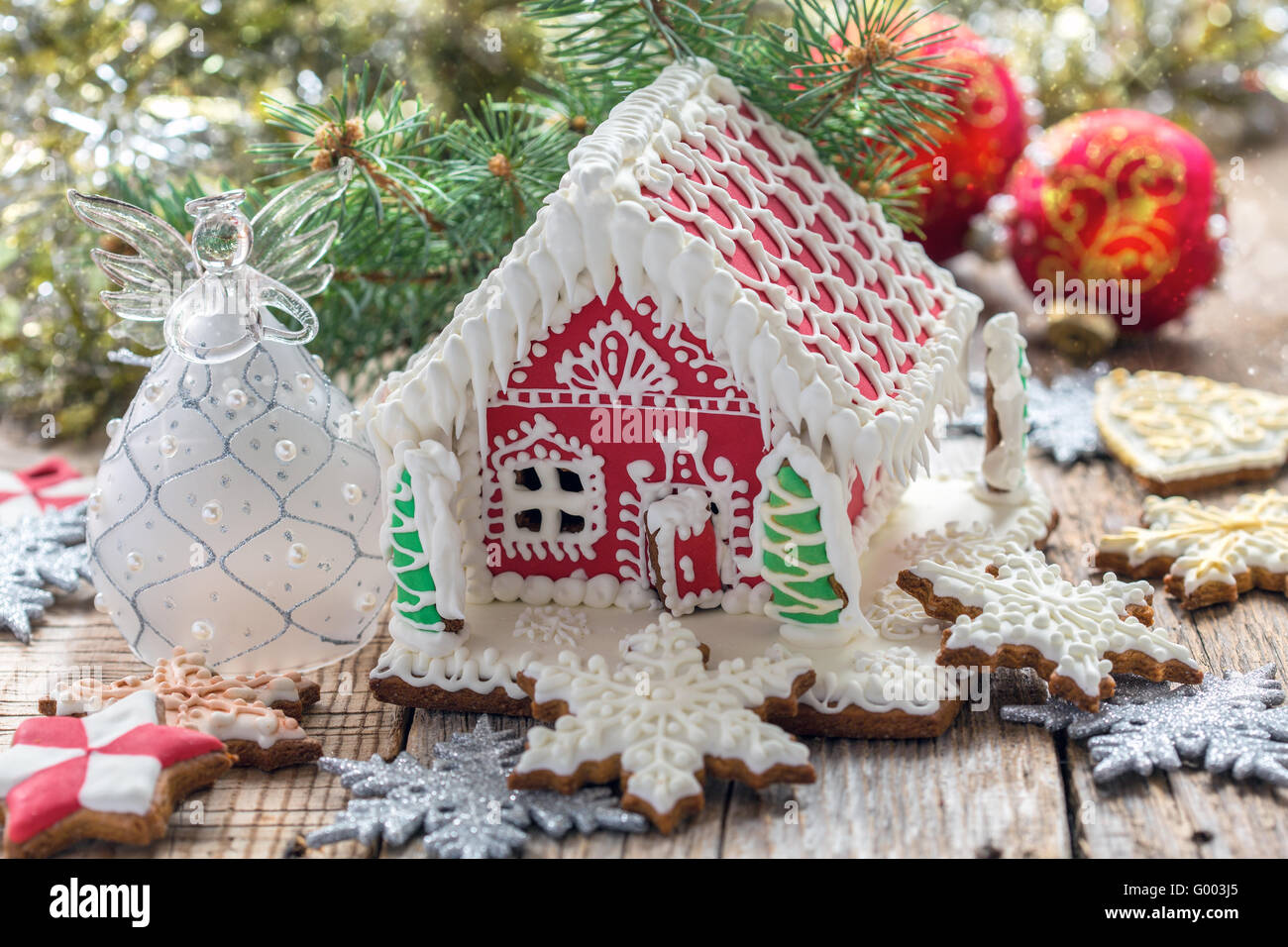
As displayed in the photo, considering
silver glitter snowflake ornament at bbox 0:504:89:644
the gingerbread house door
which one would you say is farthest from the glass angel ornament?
the gingerbread house door

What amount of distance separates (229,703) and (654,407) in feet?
2.64

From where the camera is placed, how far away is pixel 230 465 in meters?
2.16

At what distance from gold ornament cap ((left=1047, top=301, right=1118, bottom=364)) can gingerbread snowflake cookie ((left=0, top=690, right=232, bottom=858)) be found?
8.50 ft

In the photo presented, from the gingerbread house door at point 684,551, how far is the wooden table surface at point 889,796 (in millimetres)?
331

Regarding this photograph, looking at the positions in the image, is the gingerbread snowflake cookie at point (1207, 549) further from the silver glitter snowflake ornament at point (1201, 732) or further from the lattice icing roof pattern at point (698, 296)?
the lattice icing roof pattern at point (698, 296)

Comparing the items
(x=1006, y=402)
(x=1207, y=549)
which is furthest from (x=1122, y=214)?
(x=1207, y=549)

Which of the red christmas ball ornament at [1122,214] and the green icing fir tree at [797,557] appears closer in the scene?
the green icing fir tree at [797,557]

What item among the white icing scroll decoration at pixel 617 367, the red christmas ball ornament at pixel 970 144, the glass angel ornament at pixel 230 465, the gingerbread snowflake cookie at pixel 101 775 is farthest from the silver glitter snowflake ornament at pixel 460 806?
the red christmas ball ornament at pixel 970 144

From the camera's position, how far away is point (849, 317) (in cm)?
223

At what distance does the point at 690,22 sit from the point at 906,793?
148 centimetres

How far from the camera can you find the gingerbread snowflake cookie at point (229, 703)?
2020 mm

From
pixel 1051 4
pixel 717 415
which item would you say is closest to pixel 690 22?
pixel 717 415

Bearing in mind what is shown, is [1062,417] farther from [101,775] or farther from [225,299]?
[101,775]

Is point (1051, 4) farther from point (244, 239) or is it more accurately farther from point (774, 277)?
point (244, 239)
